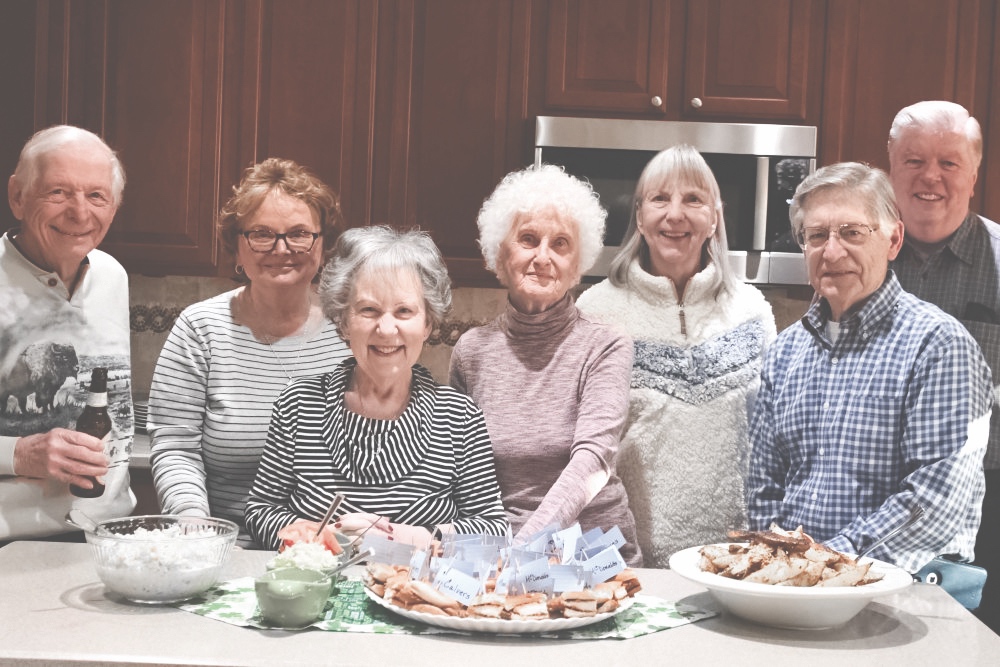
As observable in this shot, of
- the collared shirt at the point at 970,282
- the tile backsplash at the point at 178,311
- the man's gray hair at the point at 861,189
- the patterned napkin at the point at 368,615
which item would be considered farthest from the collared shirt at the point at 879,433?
the tile backsplash at the point at 178,311

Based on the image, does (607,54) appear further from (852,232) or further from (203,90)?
(852,232)

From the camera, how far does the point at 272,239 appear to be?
214 cm

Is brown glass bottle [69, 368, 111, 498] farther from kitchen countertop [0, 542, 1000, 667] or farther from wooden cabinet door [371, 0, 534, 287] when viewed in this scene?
wooden cabinet door [371, 0, 534, 287]

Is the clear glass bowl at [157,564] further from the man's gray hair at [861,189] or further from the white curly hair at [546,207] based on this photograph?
the man's gray hair at [861,189]

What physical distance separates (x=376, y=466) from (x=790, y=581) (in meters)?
0.73

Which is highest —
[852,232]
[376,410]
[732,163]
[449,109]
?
[449,109]

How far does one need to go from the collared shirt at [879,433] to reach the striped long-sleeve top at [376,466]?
0.56 metres

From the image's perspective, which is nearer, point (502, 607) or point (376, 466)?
point (502, 607)

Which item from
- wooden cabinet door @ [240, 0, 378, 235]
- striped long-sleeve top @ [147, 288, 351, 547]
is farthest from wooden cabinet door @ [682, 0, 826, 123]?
striped long-sleeve top @ [147, 288, 351, 547]

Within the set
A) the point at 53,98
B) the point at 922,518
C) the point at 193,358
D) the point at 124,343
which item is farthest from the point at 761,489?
the point at 53,98

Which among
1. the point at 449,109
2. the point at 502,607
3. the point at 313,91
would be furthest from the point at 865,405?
the point at 313,91

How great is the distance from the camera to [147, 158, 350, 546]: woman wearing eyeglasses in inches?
82.5

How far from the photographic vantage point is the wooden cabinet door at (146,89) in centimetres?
329

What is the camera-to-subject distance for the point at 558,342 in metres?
2.04
